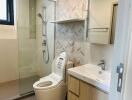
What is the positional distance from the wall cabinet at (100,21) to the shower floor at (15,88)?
1.71 m

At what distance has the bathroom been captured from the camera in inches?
25.0

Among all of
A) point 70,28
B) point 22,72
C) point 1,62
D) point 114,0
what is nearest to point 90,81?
point 114,0

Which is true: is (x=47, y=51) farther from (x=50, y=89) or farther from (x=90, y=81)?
(x=90, y=81)

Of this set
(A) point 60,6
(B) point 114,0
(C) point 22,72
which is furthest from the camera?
(C) point 22,72

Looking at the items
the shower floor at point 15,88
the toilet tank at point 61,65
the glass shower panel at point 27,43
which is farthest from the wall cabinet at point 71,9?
the shower floor at point 15,88

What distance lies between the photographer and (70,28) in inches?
85.3

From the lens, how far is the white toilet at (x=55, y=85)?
5.99ft

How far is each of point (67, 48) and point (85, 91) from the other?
103 cm

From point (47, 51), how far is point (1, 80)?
1.24 metres

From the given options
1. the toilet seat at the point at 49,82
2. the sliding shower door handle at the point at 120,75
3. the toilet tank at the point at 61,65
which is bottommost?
the toilet seat at the point at 49,82

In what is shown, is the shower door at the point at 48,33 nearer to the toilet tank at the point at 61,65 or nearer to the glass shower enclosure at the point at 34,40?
the glass shower enclosure at the point at 34,40

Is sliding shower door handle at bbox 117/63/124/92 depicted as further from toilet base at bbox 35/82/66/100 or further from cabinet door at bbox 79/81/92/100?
toilet base at bbox 35/82/66/100

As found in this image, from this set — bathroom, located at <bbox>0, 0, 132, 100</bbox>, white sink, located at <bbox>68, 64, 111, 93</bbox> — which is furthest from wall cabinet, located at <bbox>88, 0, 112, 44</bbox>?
white sink, located at <bbox>68, 64, 111, 93</bbox>

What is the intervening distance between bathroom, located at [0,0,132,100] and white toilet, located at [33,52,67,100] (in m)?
0.02
